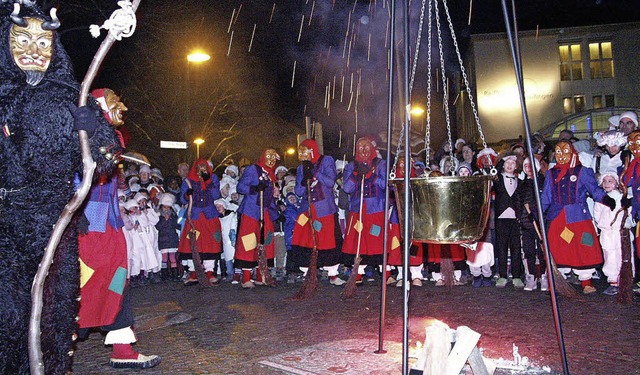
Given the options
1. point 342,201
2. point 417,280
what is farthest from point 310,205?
point 417,280

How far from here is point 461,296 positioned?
→ 707 centimetres

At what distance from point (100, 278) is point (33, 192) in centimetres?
144

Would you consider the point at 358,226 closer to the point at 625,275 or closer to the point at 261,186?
the point at 261,186

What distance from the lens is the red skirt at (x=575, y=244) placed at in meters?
7.21

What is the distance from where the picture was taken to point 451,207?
326 cm

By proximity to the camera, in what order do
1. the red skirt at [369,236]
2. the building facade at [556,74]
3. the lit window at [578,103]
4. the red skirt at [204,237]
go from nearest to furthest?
the red skirt at [369,236] < the red skirt at [204,237] < the building facade at [556,74] < the lit window at [578,103]

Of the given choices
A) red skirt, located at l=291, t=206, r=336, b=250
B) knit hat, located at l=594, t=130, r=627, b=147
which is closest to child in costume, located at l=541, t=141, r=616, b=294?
knit hat, located at l=594, t=130, r=627, b=147

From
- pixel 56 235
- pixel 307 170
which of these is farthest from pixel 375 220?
pixel 56 235

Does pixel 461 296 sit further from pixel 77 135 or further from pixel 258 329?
pixel 77 135

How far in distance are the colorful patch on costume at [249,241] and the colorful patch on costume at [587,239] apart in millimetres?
4645

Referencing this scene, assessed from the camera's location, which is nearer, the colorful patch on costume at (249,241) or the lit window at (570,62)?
the colorful patch on costume at (249,241)

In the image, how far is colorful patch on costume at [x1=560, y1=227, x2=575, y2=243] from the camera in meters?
7.32

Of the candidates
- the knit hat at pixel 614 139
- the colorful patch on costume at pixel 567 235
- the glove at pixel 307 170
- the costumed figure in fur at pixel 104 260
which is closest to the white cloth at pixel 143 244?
the glove at pixel 307 170

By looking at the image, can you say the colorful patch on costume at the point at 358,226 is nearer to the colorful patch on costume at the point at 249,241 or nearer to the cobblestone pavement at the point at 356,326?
the cobblestone pavement at the point at 356,326
